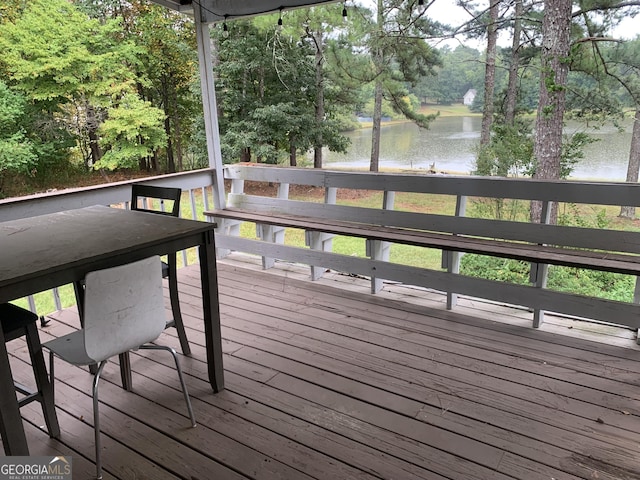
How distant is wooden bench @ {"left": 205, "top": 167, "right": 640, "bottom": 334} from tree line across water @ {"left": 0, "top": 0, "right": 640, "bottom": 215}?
2.84m

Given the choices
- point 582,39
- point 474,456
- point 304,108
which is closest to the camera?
point 474,456

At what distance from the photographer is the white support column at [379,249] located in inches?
131

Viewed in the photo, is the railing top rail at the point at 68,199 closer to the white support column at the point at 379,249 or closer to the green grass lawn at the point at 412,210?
the white support column at the point at 379,249

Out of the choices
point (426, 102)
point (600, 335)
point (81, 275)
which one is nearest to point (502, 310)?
point (600, 335)

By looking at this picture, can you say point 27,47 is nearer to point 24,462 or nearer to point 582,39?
point 24,462

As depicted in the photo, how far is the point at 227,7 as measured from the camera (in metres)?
3.79

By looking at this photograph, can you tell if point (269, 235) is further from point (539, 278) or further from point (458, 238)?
point (539, 278)

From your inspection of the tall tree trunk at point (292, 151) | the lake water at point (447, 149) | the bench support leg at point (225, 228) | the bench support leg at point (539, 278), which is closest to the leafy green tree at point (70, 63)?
the tall tree trunk at point (292, 151)

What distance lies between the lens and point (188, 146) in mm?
7816

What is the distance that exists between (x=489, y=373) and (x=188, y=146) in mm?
6777

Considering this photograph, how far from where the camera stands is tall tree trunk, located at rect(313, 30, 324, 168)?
6916 mm

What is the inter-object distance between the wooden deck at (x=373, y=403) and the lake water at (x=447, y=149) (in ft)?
12.3

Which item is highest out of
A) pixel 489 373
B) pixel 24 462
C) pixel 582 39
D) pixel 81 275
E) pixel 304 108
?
pixel 582 39

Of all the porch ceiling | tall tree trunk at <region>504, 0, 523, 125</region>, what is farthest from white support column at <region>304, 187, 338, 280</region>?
tall tree trunk at <region>504, 0, 523, 125</region>
